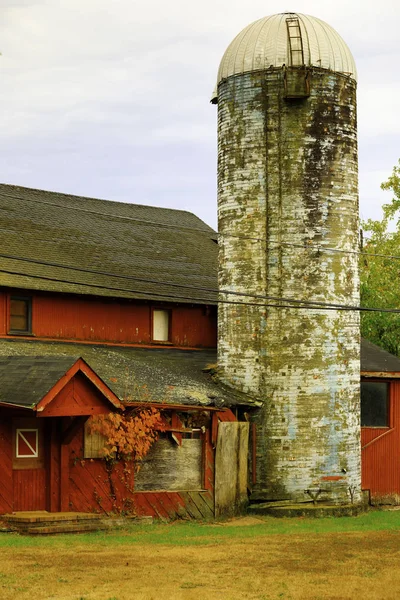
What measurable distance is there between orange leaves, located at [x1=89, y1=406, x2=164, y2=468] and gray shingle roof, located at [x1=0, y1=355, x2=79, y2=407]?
202 cm

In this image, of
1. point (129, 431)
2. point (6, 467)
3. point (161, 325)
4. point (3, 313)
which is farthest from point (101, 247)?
point (6, 467)

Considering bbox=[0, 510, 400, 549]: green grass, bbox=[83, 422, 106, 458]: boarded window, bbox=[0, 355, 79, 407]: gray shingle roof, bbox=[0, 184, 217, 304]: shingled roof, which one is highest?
bbox=[0, 184, 217, 304]: shingled roof

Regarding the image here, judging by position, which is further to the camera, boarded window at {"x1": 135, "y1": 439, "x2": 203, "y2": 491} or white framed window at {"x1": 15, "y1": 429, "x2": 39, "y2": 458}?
boarded window at {"x1": 135, "y1": 439, "x2": 203, "y2": 491}

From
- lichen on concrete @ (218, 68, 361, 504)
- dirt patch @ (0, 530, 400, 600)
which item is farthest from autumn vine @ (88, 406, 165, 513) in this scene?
lichen on concrete @ (218, 68, 361, 504)

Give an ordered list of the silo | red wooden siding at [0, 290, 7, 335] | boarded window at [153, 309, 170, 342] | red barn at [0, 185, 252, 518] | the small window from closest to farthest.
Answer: red barn at [0, 185, 252, 518]
the silo
red wooden siding at [0, 290, 7, 335]
the small window
boarded window at [153, 309, 170, 342]

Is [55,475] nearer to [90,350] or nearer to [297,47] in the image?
[90,350]

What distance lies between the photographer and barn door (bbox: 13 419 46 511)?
968 inches

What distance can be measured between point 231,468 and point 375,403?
7029 mm

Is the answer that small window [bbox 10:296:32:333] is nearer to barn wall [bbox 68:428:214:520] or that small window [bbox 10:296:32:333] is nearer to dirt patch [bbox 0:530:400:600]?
barn wall [bbox 68:428:214:520]

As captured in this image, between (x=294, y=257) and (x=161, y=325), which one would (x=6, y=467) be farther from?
(x=161, y=325)

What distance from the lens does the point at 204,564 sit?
19031mm

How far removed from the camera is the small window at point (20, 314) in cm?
3006

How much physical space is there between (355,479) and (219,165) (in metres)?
9.99

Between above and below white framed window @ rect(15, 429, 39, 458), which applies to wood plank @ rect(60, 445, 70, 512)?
below
